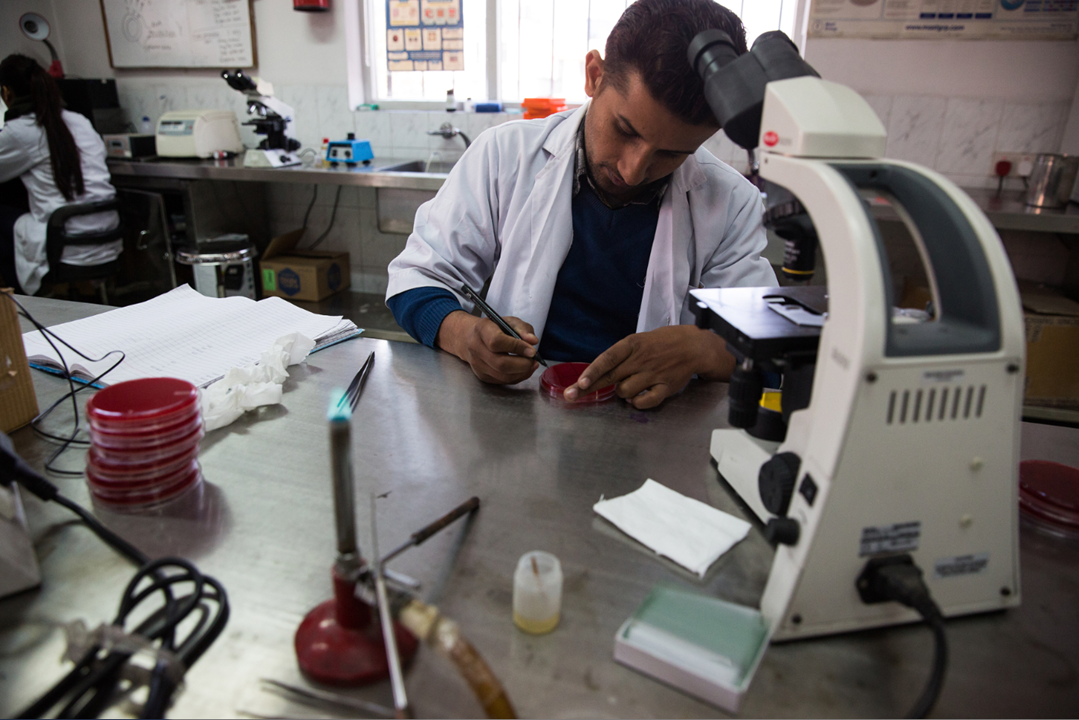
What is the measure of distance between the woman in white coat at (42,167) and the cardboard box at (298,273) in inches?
27.2

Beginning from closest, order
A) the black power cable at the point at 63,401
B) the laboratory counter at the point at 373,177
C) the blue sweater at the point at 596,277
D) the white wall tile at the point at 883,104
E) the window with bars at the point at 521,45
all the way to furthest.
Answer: the black power cable at the point at 63,401
the blue sweater at the point at 596,277
the laboratory counter at the point at 373,177
the white wall tile at the point at 883,104
the window with bars at the point at 521,45

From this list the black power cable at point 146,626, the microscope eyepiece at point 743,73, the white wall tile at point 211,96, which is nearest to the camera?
the black power cable at point 146,626

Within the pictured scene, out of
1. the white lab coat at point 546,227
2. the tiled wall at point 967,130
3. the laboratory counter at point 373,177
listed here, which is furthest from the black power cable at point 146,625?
the tiled wall at point 967,130

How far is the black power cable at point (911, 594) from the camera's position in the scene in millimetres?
510

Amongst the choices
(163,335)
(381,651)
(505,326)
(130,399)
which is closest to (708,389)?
(505,326)

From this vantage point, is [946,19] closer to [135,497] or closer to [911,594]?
[911,594]

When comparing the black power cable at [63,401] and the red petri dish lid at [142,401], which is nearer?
the red petri dish lid at [142,401]

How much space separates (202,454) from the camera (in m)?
0.86

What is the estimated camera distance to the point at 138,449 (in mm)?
742

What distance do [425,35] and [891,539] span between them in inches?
142

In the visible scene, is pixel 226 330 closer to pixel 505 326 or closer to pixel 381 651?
pixel 505 326

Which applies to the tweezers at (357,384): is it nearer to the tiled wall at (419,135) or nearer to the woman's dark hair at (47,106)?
the tiled wall at (419,135)

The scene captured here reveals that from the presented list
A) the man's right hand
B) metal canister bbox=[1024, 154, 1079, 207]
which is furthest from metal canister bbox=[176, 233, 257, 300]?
metal canister bbox=[1024, 154, 1079, 207]

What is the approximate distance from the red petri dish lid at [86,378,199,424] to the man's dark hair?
0.86 metres
